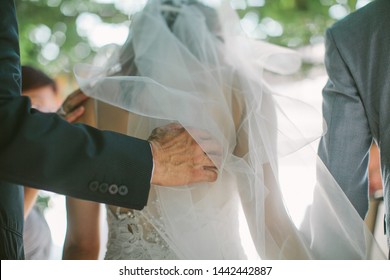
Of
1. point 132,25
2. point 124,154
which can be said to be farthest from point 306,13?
point 124,154

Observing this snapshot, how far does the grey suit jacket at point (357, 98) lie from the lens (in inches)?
57.9

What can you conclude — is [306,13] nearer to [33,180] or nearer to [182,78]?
[182,78]

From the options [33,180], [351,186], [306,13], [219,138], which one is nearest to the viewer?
[33,180]

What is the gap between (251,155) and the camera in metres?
1.49

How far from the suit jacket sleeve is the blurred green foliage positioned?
2.40m

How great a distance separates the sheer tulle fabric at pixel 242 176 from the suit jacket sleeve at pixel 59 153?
0.71 feet

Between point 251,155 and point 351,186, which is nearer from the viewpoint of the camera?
point 251,155

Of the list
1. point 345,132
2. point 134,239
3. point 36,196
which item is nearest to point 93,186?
point 134,239

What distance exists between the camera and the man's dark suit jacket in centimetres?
122

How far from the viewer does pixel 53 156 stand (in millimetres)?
1233

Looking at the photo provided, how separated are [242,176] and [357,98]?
0.40 meters

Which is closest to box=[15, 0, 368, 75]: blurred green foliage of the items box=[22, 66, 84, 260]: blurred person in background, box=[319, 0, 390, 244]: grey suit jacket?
box=[22, 66, 84, 260]: blurred person in background

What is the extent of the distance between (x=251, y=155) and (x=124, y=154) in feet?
1.23

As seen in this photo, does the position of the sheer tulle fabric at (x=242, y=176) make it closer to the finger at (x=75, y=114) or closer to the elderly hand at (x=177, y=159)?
the elderly hand at (x=177, y=159)
